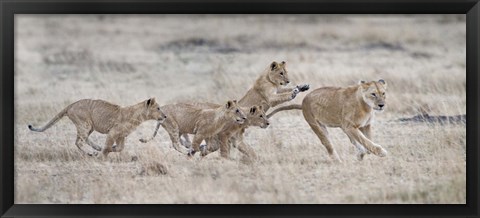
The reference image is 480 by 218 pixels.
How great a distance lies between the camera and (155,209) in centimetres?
996

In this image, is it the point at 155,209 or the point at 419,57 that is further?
the point at 419,57

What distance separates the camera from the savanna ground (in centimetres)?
1072

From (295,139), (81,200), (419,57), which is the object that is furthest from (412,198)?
(419,57)

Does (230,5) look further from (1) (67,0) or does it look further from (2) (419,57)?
(2) (419,57)

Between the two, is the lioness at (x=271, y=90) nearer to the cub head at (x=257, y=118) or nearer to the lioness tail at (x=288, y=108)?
the lioness tail at (x=288, y=108)

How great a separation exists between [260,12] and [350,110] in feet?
5.39

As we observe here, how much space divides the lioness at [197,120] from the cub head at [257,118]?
0.11 meters

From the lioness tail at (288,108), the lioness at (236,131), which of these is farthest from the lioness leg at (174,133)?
the lioness tail at (288,108)

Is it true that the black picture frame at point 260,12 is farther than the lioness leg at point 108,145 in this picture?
No

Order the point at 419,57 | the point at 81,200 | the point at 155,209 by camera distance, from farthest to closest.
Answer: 1. the point at 419,57
2. the point at 81,200
3. the point at 155,209

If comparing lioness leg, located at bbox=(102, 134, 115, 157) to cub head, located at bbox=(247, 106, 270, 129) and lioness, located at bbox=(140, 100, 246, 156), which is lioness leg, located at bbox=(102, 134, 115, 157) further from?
cub head, located at bbox=(247, 106, 270, 129)

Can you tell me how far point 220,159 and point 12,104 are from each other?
2242 mm

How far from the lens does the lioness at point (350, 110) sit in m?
10.9

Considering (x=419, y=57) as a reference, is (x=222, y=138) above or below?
below
